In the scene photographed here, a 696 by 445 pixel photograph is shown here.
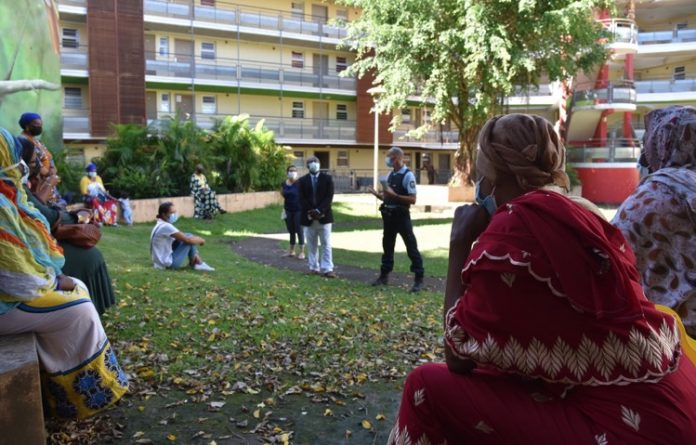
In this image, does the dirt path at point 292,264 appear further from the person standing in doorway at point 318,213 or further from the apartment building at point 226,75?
the apartment building at point 226,75

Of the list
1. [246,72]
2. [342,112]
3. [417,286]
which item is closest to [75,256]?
[417,286]

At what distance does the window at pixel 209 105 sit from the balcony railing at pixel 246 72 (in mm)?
1913

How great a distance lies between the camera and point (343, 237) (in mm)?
18297

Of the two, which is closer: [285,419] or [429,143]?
[285,419]

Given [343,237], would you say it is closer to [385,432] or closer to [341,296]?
[341,296]

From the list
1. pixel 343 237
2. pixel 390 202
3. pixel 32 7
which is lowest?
pixel 343 237

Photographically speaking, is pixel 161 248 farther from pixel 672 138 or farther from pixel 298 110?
pixel 298 110

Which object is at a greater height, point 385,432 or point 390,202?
point 390,202

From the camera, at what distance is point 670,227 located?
10.7ft

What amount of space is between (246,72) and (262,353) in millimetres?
36944

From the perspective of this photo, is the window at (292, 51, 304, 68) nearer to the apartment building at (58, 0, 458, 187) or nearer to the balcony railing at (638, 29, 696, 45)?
the apartment building at (58, 0, 458, 187)

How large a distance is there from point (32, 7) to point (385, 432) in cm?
1207

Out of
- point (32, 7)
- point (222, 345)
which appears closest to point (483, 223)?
point (222, 345)

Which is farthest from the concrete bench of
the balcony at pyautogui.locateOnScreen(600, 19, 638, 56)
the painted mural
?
the balcony at pyautogui.locateOnScreen(600, 19, 638, 56)
